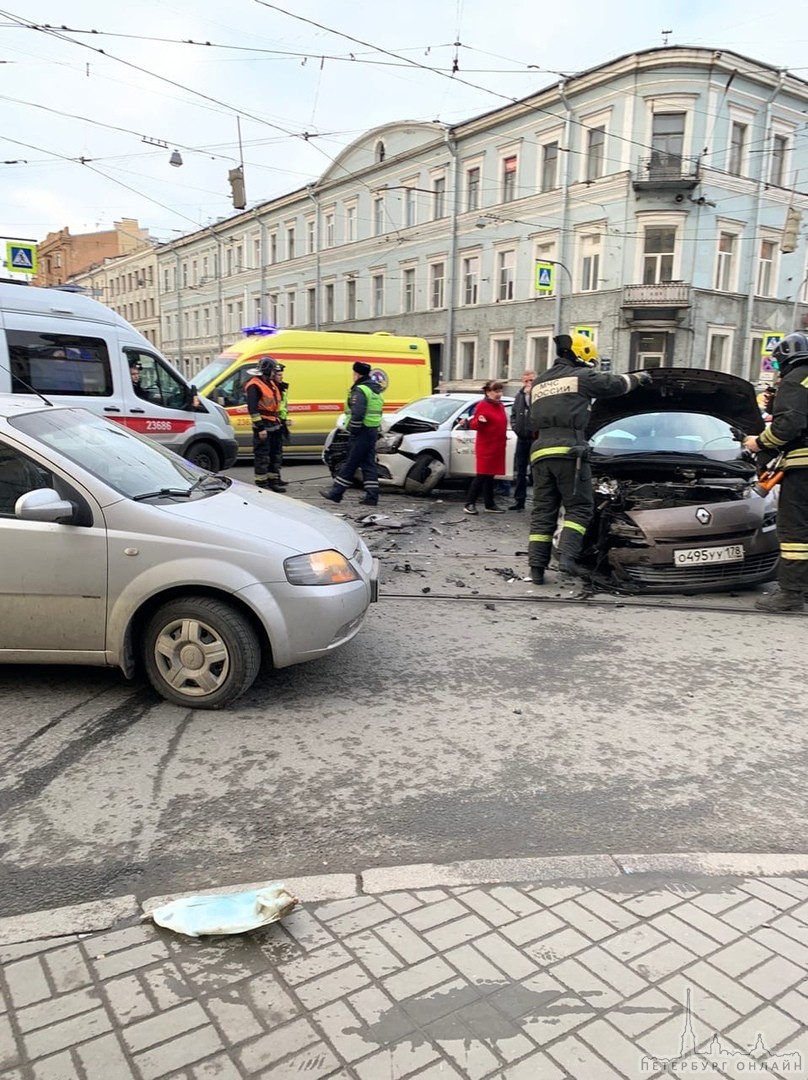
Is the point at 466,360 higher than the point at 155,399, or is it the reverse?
the point at 466,360

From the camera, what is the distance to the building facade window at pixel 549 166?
30875 mm

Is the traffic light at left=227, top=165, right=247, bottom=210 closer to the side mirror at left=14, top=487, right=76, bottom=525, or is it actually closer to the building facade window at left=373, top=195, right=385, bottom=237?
the side mirror at left=14, top=487, right=76, bottom=525

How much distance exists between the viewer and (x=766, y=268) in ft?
99.1

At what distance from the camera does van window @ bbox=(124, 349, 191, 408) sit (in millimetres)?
10922

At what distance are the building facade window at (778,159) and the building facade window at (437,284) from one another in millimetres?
13955

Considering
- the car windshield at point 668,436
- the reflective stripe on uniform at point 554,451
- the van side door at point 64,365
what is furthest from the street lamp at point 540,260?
the reflective stripe on uniform at point 554,451

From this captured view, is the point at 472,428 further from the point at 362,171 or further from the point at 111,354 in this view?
the point at 362,171

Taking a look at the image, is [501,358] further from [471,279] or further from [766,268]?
[766,268]

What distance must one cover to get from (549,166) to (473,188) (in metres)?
4.33

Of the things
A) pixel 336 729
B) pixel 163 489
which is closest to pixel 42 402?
pixel 163 489

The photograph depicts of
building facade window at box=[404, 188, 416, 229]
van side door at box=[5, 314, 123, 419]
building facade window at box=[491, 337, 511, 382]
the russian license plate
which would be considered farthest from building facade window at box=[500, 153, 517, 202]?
the russian license plate

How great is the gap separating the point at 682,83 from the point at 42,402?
29.8m

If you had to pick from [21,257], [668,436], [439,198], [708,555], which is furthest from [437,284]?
Result: [708,555]

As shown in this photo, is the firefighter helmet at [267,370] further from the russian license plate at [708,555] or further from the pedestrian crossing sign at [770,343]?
the russian license plate at [708,555]
